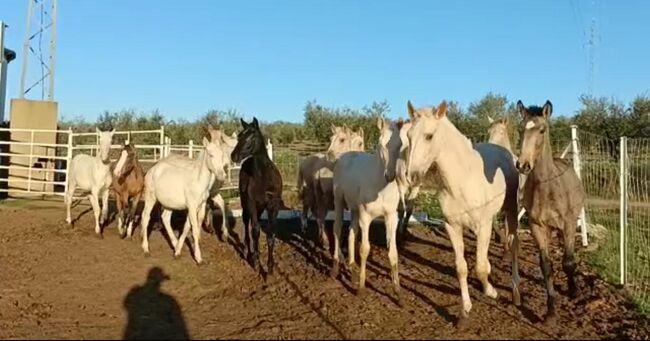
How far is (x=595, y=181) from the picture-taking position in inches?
397

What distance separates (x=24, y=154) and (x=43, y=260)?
38.4ft

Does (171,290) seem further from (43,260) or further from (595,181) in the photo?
(595,181)

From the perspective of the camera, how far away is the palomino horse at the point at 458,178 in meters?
5.36

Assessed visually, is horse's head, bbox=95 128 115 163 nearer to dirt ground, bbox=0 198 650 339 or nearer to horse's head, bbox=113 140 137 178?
horse's head, bbox=113 140 137 178

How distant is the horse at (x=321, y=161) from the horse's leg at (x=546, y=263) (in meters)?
4.32

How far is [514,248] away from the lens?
679cm

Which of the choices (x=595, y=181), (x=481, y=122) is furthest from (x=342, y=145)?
(x=481, y=122)

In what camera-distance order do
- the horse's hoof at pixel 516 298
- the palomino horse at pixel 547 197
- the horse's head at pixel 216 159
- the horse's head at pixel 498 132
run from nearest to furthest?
the palomino horse at pixel 547 197 < the horse's hoof at pixel 516 298 < the horse's head at pixel 498 132 < the horse's head at pixel 216 159

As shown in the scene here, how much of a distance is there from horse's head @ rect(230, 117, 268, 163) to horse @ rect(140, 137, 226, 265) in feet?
1.36

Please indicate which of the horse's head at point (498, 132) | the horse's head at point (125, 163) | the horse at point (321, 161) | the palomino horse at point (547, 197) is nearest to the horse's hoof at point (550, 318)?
the palomino horse at point (547, 197)

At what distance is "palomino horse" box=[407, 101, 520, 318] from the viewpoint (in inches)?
211

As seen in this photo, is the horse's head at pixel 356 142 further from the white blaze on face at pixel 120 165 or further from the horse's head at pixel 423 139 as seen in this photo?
the horse's head at pixel 423 139

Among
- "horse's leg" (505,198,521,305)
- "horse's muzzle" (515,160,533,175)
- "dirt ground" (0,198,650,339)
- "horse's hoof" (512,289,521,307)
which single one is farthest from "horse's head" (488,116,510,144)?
"horse's muzzle" (515,160,533,175)

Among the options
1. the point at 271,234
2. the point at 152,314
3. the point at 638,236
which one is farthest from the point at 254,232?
the point at 638,236
